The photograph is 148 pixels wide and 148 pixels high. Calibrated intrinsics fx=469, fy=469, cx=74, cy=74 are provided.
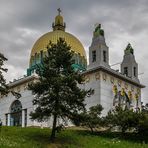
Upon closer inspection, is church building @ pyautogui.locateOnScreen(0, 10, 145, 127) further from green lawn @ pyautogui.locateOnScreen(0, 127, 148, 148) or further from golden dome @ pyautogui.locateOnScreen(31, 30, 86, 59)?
green lawn @ pyautogui.locateOnScreen(0, 127, 148, 148)

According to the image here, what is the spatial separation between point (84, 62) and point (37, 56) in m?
8.04

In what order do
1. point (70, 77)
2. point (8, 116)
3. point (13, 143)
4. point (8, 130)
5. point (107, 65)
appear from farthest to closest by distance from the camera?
point (8, 116) < point (107, 65) < point (8, 130) < point (70, 77) < point (13, 143)

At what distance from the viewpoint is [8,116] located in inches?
3081

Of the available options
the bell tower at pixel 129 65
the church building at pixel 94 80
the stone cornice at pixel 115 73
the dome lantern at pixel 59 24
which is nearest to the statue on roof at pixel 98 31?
the church building at pixel 94 80

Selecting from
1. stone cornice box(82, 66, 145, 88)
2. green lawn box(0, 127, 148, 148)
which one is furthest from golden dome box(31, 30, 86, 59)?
green lawn box(0, 127, 148, 148)

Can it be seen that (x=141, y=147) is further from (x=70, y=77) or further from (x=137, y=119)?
(x=70, y=77)

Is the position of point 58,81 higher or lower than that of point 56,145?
higher

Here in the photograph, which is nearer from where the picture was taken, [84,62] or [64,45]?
[64,45]

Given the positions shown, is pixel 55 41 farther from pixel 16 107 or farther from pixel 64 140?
pixel 64 140

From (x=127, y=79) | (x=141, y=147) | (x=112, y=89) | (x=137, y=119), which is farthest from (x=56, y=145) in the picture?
(x=127, y=79)

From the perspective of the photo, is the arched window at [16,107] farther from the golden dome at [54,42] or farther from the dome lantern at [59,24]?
the dome lantern at [59,24]

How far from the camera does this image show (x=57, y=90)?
4175 cm

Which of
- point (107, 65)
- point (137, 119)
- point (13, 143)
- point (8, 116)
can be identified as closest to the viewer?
point (13, 143)

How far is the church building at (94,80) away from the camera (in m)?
69.2
